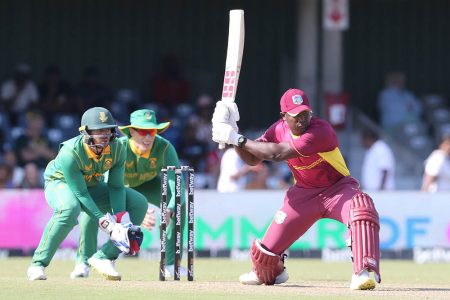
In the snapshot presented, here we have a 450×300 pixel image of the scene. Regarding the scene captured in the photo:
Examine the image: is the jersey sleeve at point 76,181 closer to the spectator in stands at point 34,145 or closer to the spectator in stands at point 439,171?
the spectator in stands at point 439,171

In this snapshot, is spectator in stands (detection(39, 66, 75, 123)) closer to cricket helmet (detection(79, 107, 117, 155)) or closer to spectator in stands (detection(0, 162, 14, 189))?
spectator in stands (detection(0, 162, 14, 189))

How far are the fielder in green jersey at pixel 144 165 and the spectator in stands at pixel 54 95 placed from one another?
8.37 m

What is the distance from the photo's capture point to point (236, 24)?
9977mm

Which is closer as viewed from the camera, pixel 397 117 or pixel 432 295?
pixel 432 295

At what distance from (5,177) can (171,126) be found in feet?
11.8

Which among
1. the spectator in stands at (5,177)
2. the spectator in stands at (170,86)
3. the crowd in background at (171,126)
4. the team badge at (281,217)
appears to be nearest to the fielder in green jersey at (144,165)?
the team badge at (281,217)

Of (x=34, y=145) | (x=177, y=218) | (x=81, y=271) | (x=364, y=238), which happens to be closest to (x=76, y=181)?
(x=177, y=218)

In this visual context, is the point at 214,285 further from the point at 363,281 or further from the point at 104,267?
the point at 363,281

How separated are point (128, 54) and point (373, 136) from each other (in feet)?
22.9

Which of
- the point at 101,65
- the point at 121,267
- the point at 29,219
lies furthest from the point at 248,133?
the point at 121,267

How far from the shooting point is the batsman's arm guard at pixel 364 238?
946cm

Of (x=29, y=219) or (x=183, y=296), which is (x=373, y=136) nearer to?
(x=29, y=219)

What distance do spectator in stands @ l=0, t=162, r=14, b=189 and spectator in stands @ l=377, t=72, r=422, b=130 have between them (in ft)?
24.2

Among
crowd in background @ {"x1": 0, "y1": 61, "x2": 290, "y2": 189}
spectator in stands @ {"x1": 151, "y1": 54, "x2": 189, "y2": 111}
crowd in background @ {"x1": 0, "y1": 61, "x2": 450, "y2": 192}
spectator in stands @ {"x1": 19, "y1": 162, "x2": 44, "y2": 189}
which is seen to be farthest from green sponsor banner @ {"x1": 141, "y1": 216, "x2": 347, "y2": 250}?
spectator in stands @ {"x1": 151, "y1": 54, "x2": 189, "y2": 111}
